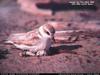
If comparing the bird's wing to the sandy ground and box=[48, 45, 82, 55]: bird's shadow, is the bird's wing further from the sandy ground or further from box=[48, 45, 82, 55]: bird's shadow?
box=[48, 45, 82, 55]: bird's shadow

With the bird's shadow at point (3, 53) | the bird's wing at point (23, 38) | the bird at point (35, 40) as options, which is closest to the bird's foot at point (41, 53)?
the bird at point (35, 40)

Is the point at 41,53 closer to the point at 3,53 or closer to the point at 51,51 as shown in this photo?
the point at 51,51

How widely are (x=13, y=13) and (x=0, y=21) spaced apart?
18cm

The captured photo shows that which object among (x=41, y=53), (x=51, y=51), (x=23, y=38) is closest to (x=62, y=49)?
(x=51, y=51)

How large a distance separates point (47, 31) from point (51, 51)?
24 centimetres

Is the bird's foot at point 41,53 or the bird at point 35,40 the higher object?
the bird at point 35,40

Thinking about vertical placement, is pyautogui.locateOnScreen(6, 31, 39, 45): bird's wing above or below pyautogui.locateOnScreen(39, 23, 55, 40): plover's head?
below

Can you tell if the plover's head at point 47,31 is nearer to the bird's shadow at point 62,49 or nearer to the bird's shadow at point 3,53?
→ the bird's shadow at point 62,49

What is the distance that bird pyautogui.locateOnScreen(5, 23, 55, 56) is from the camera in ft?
7.66

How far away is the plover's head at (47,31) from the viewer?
7.64 feet

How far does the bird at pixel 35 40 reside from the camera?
91.9 inches

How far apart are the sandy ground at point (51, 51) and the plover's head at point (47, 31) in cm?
6

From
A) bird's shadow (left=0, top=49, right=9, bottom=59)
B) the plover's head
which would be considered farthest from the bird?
bird's shadow (left=0, top=49, right=9, bottom=59)

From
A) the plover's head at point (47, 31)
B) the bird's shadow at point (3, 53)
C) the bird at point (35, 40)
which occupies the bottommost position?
the bird's shadow at point (3, 53)
